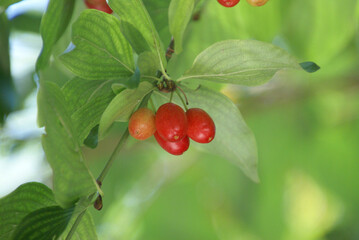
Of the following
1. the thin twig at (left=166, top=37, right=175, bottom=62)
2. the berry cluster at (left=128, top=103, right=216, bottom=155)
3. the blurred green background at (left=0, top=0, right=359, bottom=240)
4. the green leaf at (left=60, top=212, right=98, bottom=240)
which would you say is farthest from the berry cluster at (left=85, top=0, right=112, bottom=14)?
the blurred green background at (left=0, top=0, right=359, bottom=240)

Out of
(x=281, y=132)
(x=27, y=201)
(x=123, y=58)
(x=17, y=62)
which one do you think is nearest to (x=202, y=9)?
(x=123, y=58)

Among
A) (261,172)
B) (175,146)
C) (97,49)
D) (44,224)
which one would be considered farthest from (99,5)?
(261,172)

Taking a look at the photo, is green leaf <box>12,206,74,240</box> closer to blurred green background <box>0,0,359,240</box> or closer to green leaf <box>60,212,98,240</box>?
green leaf <box>60,212,98,240</box>

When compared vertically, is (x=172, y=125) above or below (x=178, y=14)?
below

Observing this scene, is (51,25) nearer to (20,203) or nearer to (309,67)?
(20,203)

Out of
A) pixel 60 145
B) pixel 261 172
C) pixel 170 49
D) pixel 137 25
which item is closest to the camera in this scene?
pixel 60 145

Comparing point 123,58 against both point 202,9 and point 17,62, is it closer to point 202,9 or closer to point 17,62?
point 202,9
